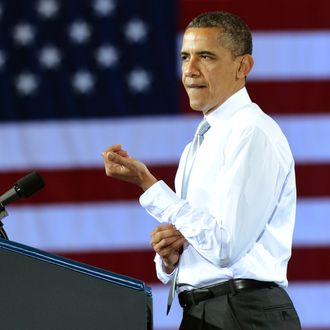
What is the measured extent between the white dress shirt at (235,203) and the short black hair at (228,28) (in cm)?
10

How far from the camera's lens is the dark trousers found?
1.63 m

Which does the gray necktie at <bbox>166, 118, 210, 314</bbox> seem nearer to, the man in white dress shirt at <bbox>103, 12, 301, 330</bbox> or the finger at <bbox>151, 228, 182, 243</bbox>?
the man in white dress shirt at <bbox>103, 12, 301, 330</bbox>

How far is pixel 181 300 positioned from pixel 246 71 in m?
0.51

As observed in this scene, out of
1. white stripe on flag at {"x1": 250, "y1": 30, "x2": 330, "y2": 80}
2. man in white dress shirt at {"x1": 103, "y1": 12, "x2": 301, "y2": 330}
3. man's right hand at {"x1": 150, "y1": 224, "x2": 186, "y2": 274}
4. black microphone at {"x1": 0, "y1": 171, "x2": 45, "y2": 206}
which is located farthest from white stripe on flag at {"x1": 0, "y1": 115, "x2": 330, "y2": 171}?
black microphone at {"x1": 0, "y1": 171, "x2": 45, "y2": 206}

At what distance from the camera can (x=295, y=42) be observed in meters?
3.48

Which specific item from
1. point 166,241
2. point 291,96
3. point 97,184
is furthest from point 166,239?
point 291,96

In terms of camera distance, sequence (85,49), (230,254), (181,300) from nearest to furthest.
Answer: (230,254)
(181,300)
(85,49)

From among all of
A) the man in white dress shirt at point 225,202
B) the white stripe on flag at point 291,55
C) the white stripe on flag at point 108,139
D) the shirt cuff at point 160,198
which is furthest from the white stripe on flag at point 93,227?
the shirt cuff at point 160,198

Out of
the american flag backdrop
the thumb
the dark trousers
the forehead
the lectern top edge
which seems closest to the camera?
the lectern top edge

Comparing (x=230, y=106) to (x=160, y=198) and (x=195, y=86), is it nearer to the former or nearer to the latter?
(x=195, y=86)

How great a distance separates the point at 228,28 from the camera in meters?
1.75

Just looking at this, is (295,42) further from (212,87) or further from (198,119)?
(212,87)

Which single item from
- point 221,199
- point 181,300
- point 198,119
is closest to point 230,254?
point 221,199

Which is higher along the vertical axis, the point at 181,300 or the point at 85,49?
the point at 85,49
